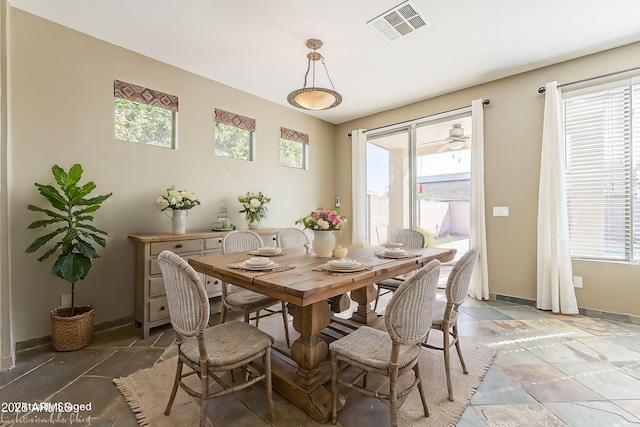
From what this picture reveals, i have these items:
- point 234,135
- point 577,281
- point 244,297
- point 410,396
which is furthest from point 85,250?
point 577,281

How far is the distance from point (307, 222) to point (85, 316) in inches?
81.5

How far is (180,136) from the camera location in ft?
11.0

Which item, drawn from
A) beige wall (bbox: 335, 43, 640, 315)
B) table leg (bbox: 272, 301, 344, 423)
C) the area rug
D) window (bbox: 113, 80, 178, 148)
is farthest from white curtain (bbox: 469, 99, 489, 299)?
window (bbox: 113, 80, 178, 148)

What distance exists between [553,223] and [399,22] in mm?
2724

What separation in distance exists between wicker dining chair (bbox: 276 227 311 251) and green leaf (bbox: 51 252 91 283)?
1663 millimetres

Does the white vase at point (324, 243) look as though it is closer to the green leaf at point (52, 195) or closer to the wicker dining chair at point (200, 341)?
the wicker dining chair at point (200, 341)

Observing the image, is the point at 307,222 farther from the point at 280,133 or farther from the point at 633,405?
the point at 280,133

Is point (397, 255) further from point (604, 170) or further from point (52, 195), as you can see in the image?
point (52, 195)

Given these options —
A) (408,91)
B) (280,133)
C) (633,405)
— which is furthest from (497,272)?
(280,133)

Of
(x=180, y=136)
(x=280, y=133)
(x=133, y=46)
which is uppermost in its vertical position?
(x=133, y=46)

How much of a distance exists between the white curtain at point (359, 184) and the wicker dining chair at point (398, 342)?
3445 millimetres

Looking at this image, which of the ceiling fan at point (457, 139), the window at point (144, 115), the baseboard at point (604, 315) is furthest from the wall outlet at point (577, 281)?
the window at point (144, 115)

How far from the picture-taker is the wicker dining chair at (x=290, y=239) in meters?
3.05

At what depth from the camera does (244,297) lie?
7.54ft
